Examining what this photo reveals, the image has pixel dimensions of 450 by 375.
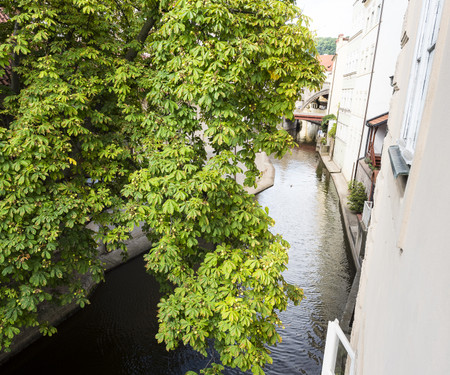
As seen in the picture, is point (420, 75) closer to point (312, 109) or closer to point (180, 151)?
point (180, 151)

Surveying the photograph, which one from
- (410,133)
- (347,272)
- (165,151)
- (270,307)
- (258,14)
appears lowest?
(347,272)

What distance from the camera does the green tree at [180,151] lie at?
666 cm

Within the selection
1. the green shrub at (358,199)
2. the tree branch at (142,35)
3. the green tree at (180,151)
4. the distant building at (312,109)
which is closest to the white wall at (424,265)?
the green tree at (180,151)

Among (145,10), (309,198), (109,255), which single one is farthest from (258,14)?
(309,198)

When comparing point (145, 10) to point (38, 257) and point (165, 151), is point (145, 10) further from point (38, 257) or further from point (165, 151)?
point (38, 257)

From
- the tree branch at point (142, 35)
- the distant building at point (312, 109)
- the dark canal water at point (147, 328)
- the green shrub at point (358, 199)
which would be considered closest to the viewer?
the tree branch at point (142, 35)

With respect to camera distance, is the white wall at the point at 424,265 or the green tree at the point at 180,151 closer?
the white wall at the point at 424,265

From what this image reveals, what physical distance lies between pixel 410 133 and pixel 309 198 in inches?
924

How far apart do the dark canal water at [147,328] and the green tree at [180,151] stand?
3.93m

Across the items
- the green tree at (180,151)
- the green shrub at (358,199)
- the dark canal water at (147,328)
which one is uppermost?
the green tree at (180,151)

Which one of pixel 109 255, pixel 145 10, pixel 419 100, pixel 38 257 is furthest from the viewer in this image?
pixel 109 255

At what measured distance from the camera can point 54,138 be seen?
278 inches

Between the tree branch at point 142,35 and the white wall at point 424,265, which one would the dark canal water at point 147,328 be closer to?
the tree branch at point 142,35

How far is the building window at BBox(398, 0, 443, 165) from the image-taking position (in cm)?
295
